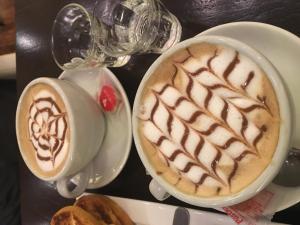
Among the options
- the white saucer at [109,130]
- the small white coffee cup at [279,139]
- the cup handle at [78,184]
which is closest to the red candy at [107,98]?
the white saucer at [109,130]

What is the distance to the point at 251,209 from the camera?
71 cm

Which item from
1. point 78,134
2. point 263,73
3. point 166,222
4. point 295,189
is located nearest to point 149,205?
point 166,222

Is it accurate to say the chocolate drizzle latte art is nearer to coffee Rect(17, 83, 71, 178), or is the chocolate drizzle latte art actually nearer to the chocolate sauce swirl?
coffee Rect(17, 83, 71, 178)

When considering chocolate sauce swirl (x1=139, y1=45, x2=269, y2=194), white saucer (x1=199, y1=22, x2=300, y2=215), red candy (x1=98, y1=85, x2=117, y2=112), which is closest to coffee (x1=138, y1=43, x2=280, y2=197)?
chocolate sauce swirl (x1=139, y1=45, x2=269, y2=194)

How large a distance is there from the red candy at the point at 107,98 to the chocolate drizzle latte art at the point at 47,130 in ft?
0.36

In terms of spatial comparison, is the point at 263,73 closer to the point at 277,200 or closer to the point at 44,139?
the point at 277,200

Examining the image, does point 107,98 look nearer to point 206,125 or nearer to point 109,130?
point 109,130

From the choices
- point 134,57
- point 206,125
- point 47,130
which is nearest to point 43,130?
point 47,130

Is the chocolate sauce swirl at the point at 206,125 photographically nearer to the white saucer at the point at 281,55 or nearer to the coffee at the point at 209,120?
the coffee at the point at 209,120

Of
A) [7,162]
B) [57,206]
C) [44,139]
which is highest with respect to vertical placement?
[44,139]

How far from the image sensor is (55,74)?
1.10 metres

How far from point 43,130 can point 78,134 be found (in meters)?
0.12

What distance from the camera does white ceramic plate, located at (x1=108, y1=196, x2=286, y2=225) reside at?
804 millimetres

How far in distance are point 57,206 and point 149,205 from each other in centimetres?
34
